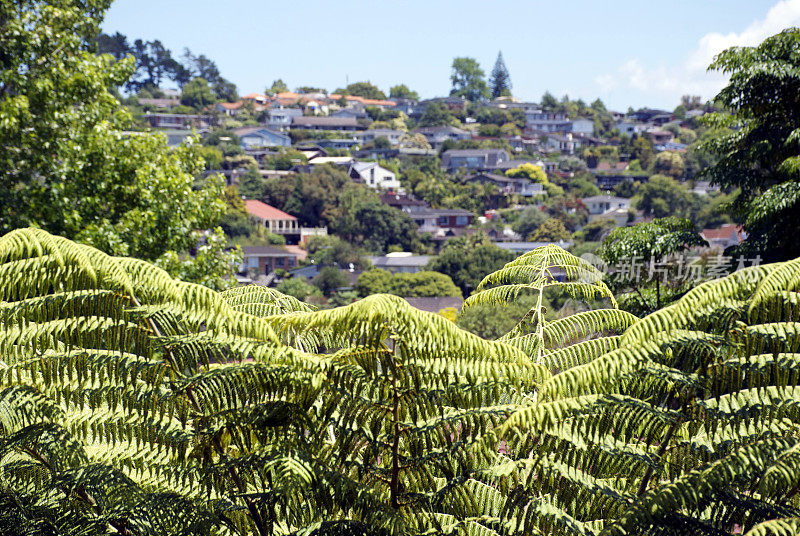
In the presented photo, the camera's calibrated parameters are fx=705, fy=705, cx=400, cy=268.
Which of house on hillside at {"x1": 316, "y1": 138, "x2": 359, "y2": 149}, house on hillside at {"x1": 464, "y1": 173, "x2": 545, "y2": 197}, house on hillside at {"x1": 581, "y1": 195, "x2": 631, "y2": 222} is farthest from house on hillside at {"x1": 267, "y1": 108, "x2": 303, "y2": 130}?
house on hillside at {"x1": 581, "y1": 195, "x2": 631, "y2": 222}

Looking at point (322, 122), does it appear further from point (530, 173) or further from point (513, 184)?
point (513, 184)

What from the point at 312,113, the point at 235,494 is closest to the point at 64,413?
the point at 235,494

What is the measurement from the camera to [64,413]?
9.41ft

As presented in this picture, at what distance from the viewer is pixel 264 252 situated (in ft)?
163

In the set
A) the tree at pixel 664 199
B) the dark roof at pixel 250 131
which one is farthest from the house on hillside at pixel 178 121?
the tree at pixel 664 199

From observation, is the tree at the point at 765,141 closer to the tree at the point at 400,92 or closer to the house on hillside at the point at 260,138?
the house on hillside at the point at 260,138

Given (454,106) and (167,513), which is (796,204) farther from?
(454,106)

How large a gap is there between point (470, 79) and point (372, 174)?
2711 inches

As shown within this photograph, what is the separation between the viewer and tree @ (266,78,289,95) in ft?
400

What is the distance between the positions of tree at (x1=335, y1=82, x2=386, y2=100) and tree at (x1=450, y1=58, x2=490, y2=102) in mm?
15914

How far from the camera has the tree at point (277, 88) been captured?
122m

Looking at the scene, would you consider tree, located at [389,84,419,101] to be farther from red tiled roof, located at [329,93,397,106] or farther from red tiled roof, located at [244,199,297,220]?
red tiled roof, located at [244,199,297,220]

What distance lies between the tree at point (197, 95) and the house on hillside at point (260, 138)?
1420 cm

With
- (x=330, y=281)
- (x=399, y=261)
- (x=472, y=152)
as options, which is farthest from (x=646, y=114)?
(x=330, y=281)
